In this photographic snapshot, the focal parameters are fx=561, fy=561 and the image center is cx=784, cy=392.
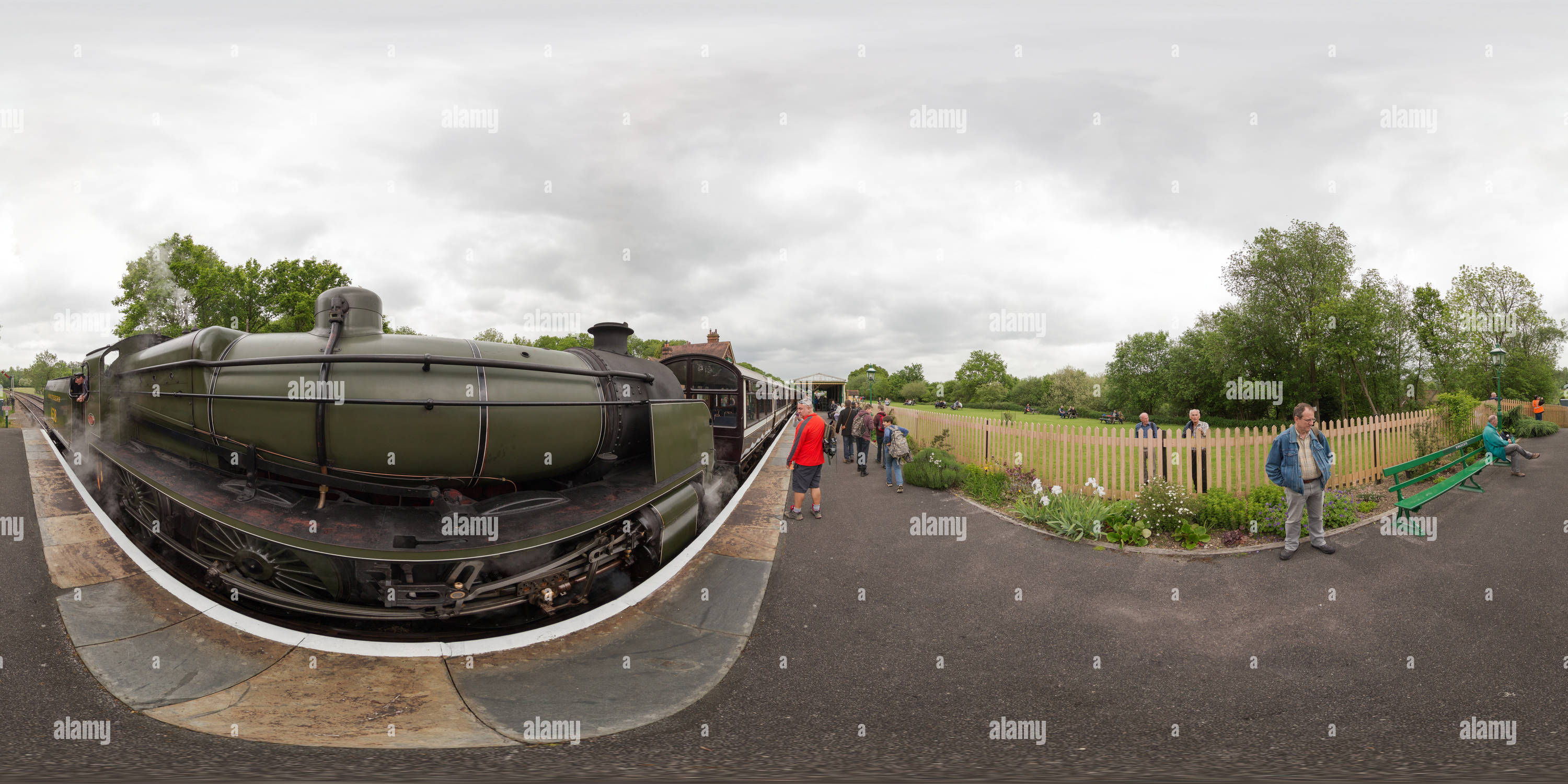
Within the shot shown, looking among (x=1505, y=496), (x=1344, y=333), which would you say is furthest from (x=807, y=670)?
(x=1344, y=333)

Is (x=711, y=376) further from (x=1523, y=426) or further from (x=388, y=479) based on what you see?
(x=1523, y=426)

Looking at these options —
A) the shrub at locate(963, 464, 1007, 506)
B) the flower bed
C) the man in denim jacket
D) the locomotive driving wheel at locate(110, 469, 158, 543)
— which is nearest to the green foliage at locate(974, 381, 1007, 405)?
the shrub at locate(963, 464, 1007, 506)

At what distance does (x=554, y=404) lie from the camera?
4.65 metres

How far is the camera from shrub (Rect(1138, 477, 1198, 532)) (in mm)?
6461

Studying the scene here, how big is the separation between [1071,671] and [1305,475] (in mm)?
4233

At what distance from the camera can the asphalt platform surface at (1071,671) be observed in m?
3.00

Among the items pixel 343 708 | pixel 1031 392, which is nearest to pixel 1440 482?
pixel 343 708

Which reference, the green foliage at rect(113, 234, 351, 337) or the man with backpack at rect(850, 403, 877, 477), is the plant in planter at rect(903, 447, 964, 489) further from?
the green foliage at rect(113, 234, 351, 337)

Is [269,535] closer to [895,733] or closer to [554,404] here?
[554,404]

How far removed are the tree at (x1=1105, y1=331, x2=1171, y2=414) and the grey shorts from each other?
157ft

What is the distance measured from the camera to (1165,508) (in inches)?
258

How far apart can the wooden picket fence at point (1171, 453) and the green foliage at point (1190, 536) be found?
169 centimetres

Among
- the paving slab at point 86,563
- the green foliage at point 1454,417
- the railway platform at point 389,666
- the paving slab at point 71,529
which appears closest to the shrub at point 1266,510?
the railway platform at point 389,666

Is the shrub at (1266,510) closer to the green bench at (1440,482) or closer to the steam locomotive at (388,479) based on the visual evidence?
the green bench at (1440,482)
